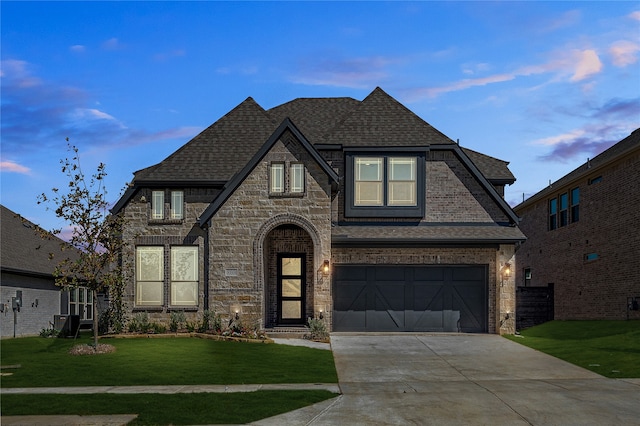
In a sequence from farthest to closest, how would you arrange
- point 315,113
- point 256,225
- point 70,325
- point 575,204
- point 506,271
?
point 575,204 < point 315,113 < point 70,325 < point 506,271 < point 256,225

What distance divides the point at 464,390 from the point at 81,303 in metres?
26.2

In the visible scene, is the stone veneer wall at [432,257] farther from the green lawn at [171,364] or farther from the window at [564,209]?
the window at [564,209]

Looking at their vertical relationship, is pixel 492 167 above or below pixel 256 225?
above

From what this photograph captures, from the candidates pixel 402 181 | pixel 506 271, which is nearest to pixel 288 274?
pixel 402 181

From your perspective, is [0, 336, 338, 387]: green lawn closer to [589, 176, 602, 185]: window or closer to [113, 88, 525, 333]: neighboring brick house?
[113, 88, 525, 333]: neighboring brick house

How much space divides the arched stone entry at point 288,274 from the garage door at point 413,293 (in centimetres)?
134

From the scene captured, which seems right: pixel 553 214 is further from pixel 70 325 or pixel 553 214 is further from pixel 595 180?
pixel 70 325

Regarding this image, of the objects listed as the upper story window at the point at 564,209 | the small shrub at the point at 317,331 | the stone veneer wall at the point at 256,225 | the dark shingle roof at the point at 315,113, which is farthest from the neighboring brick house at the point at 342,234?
the upper story window at the point at 564,209

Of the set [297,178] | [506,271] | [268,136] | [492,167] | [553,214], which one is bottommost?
[506,271]

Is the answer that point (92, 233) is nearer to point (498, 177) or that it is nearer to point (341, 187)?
point (341, 187)

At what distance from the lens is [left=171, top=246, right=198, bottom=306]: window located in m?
26.1

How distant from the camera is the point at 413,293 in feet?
85.7

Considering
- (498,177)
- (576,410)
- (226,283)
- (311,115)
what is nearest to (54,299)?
(226,283)

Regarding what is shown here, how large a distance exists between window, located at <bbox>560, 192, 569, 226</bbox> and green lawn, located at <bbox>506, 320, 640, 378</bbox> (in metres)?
7.63
